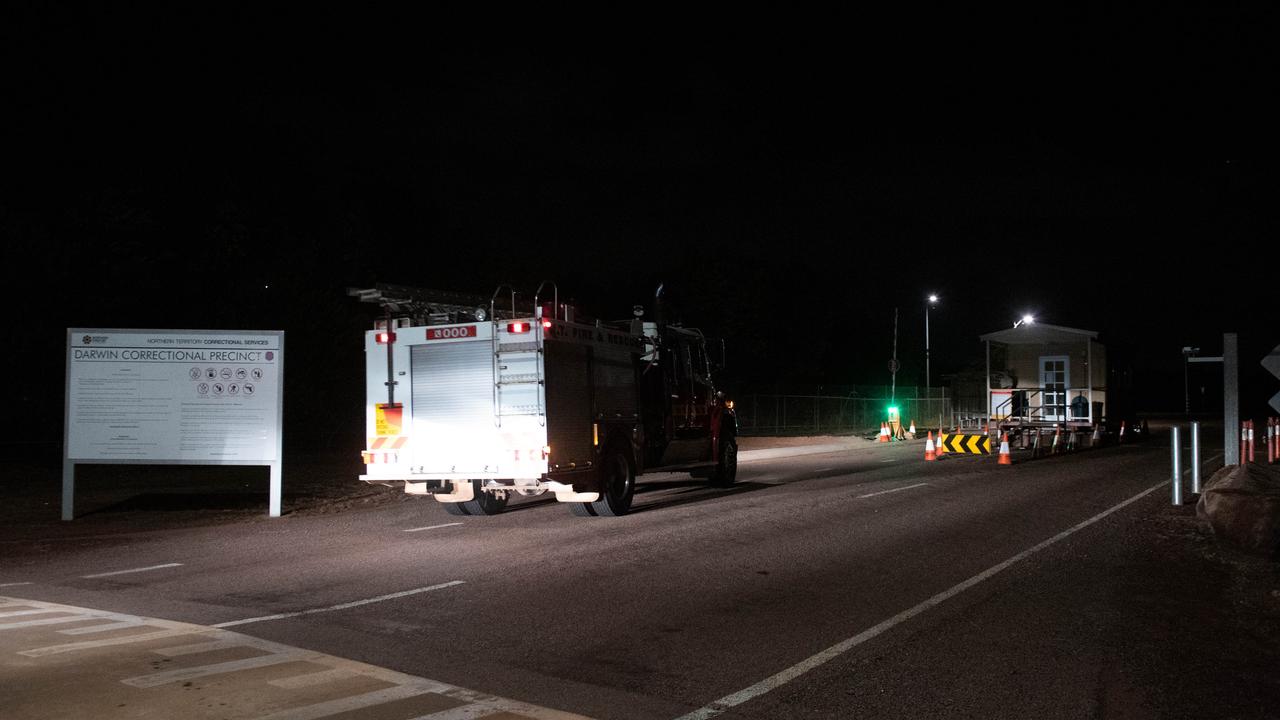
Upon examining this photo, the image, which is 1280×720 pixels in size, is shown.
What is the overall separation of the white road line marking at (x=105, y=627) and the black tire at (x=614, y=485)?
7.45 metres

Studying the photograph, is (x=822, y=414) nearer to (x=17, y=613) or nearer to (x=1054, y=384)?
(x=1054, y=384)

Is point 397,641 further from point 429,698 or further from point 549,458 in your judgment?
point 549,458

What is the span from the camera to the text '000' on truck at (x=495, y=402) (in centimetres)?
1364

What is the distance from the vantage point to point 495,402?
1381 cm

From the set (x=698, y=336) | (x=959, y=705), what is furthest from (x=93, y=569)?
(x=698, y=336)

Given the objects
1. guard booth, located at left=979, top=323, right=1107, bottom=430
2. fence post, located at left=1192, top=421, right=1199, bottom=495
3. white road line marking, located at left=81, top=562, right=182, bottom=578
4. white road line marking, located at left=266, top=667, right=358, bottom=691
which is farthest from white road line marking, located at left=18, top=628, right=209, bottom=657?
guard booth, located at left=979, top=323, right=1107, bottom=430

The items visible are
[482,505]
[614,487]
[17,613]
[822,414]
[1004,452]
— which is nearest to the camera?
[17,613]

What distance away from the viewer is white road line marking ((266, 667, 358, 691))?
6.21 m

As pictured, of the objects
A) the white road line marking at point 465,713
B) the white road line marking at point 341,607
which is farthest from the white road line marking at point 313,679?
the white road line marking at point 341,607

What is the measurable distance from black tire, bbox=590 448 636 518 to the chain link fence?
91.9 feet

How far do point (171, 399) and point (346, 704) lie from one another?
11225 mm

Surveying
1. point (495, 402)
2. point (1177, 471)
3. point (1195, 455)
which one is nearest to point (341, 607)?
point (495, 402)

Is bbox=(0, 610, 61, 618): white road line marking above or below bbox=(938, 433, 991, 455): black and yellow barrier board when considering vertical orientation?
below

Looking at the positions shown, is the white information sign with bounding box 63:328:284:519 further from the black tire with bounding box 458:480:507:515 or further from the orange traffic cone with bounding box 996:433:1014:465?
the orange traffic cone with bounding box 996:433:1014:465
